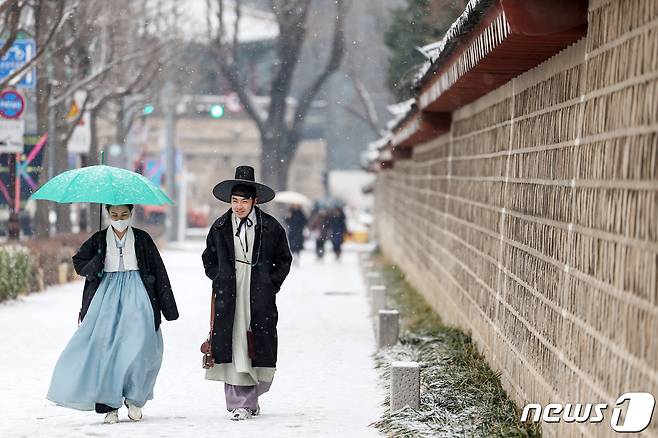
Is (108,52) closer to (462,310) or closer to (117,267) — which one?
(462,310)

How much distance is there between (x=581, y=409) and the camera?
21.9ft

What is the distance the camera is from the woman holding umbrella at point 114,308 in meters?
9.83

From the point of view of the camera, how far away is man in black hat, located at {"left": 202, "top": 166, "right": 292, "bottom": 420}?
10.0 metres

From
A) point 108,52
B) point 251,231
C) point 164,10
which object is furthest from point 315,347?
point 164,10

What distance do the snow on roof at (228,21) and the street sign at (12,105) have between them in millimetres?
20590

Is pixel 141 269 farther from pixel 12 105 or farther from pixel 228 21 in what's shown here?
pixel 228 21

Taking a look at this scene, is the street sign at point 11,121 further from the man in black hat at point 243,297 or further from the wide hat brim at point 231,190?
the man in black hat at point 243,297

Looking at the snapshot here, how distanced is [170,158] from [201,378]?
34230mm

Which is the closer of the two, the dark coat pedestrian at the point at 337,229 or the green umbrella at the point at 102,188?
the green umbrella at the point at 102,188

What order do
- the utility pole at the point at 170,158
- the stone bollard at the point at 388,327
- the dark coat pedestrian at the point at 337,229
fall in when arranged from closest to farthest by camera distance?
1. the stone bollard at the point at 388,327
2. the dark coat pedestrian at the point at 337,229
3. the utility pole at the point at 170,158

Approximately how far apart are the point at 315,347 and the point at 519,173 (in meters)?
6.35

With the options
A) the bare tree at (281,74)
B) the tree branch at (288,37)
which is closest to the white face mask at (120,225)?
the bare tree at (281,74)

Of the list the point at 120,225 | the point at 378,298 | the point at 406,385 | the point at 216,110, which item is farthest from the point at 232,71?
the point at 406,385

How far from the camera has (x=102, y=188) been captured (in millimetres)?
10039
